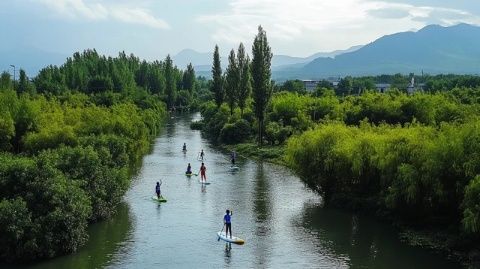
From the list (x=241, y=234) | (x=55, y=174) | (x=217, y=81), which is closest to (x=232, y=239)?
(x=241, y=234)

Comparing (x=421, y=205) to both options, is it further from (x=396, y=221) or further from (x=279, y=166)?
(x=279, y=166)

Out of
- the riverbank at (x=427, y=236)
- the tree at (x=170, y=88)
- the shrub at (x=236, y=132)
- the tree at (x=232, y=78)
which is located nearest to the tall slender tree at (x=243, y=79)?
the tree at (x=232, y=78)

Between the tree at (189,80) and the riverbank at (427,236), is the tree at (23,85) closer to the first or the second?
the riverbank at (427,236)

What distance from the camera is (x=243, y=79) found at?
3629 inches

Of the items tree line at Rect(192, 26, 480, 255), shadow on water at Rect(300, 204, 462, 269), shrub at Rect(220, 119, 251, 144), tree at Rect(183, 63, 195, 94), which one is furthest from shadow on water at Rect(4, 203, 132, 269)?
tree at Rect(183, 63, 195, 94)

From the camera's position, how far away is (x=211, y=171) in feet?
196

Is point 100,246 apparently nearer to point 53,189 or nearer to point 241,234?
point 53,189

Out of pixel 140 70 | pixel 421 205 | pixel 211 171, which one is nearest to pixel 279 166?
pixel 211 171

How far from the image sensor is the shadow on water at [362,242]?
97.7ft

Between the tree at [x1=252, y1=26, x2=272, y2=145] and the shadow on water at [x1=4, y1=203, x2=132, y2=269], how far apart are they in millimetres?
38109

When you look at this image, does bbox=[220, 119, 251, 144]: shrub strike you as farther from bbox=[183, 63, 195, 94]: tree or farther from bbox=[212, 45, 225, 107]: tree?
bbox=[183, 63, 195, 94]: tree

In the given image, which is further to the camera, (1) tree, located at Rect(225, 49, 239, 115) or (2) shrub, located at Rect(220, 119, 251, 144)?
(1) tree, located at Rect(225, 49, 239, 115)

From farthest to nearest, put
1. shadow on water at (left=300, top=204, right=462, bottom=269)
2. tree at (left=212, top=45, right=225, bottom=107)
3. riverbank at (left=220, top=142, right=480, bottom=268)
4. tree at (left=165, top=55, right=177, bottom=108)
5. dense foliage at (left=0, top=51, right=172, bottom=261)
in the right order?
tree at (left=165, top=55, right=177, bottom=108), tree at (left=212, top=45, right=225, bottom=107), shadow on water at (left=300, top=204, right=462, bottom=269), riverbank at (left=220, top=142, right=480, bottom=268), dense foliage at (left=0, top=51, right=172, bottom=261)

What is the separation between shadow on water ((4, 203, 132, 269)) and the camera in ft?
93.4
